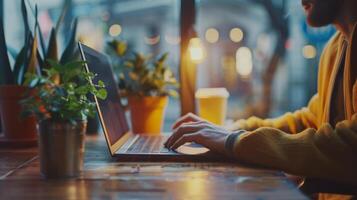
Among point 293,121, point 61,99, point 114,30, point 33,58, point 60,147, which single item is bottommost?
point 293,121

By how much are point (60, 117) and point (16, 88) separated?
0.52 m

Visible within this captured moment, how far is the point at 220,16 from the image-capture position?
7.52 ft

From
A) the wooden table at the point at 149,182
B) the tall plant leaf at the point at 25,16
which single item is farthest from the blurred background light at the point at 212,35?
the wooden table at the point at 149,182

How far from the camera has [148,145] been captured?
126cm

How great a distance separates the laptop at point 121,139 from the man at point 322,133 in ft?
0.14

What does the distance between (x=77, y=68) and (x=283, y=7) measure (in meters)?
1.41

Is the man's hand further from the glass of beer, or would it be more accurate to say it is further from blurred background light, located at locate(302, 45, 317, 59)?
blurred background light, located at locate(302, 45, 317, 59)

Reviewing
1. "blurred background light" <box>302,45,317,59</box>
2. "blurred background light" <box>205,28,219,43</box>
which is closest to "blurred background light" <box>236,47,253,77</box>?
"blurred background light" <box>205,28,219,43</box>

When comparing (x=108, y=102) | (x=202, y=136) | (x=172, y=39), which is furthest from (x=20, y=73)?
(x=172, y=39)

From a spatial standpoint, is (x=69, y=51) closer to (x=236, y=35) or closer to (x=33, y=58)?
(x=33, y=58)

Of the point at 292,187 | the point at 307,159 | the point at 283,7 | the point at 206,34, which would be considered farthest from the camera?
the point at 206,34

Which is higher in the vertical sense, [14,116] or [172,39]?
[172,39]

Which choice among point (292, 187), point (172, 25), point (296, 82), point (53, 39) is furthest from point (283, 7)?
point (292, 187)

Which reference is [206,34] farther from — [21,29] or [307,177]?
[307,177]
